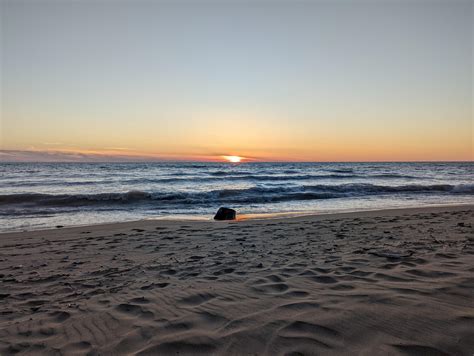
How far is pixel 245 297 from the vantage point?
133 inches

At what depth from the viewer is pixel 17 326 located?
3.00 m

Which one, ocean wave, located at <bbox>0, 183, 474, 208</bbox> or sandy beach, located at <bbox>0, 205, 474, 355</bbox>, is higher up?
sandy beach, located at <bbox>0, 205, 474, 355</bbox>

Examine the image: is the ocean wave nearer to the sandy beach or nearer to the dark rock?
the dark rock

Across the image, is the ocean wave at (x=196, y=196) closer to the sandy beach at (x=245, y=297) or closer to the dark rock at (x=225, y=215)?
the dark rock at (x=225, y=215)

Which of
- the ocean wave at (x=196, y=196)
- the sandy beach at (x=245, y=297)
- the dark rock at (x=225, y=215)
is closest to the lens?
the sandy beach at (x=245, y=297)

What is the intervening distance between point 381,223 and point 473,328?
5.96 m

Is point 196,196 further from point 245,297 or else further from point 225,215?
point 245,297

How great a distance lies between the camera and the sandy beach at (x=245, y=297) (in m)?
2.53

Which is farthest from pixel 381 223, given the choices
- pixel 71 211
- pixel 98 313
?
pixel 71 211

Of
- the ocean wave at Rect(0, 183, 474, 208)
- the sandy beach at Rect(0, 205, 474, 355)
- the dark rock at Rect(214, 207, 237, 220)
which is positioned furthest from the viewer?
the ocean wave at Rect(0, 183, 474, 208)

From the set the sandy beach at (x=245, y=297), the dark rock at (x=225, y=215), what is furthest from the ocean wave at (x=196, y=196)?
the sandy beach at (x=245, y=297)

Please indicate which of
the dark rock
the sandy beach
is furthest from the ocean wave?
the sandy beach

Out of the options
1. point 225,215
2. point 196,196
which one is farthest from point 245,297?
point 196,196

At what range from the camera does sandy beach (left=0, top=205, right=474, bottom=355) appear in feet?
8.29
